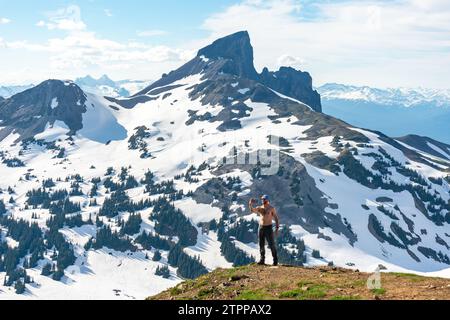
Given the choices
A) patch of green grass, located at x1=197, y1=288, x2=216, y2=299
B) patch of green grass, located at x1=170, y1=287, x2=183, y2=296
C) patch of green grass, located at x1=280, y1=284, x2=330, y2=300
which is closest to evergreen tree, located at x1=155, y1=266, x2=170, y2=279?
patch of green grass, located at x1=170, y1=287, x2=183, y2=296

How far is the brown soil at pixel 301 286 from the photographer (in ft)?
80.7

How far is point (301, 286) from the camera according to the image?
2781cm

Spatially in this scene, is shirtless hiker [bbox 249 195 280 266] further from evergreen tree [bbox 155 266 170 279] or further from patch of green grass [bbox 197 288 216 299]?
evergreen tree [bbox 155 266 170 279]

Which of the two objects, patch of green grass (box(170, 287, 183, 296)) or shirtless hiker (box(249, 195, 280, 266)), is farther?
shirtless hiker (box(249, 195, 280, 266))

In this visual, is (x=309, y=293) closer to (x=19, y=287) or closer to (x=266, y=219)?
(x=266, y=219)

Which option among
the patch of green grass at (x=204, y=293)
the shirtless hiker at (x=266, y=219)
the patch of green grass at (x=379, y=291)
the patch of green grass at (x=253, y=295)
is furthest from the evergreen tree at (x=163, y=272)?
the patch of green grass at (x=379, y=291)

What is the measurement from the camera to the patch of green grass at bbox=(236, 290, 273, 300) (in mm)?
25516
